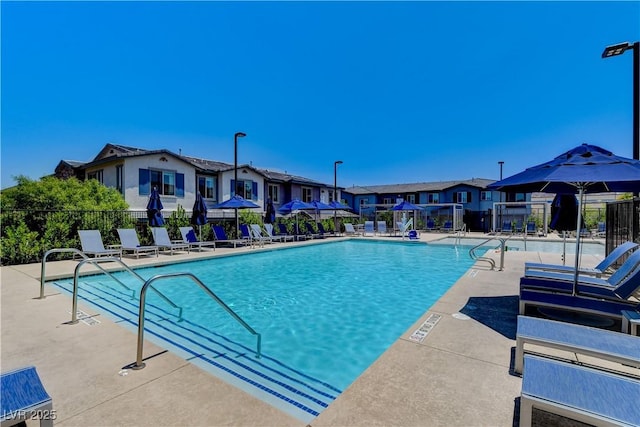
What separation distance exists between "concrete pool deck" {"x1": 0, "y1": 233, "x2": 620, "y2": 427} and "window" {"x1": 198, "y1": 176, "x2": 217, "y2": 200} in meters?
17.2

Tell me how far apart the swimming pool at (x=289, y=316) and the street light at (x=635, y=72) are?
5130 millimetres

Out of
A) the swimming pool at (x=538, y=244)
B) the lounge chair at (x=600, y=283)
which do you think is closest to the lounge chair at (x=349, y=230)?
the swimming pool at (x=538, y=244)

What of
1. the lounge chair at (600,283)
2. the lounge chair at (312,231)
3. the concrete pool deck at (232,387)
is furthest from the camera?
the lounge chair at (312,231)

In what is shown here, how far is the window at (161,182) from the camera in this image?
57.5 feet

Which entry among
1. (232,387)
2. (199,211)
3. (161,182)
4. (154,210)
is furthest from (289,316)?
(161,182)

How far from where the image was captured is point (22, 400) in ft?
5.74

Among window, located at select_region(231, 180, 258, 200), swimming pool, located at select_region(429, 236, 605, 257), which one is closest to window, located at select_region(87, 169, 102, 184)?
window, located at select_region(231, 180, 258, 200)

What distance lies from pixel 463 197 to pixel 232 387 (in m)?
34.4

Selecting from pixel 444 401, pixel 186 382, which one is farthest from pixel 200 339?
pixel 444 401

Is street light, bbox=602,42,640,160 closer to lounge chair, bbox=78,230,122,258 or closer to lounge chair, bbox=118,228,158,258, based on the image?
lounge chair, bbox=118,228,158,258

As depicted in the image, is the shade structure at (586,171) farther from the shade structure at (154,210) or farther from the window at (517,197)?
the window at (517,197)

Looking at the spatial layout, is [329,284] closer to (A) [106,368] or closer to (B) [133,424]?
(A) [106,368]

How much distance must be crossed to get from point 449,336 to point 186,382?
10.1 ft

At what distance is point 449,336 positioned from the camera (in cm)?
392
